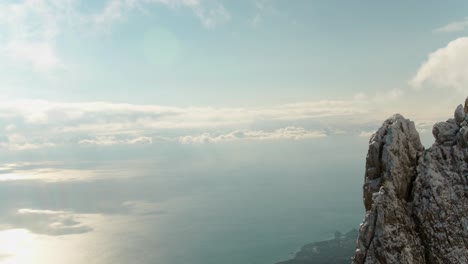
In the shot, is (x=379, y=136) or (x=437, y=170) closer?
(x=437, y=170)

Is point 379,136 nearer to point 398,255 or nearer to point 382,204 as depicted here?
point 382,204

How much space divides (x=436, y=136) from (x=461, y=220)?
7.07 m

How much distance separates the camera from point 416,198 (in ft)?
82.9

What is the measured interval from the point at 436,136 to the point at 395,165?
500 cm

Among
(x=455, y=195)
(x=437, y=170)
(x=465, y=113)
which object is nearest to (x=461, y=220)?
(x=455, y=195)

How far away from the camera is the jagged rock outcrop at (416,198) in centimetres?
2389

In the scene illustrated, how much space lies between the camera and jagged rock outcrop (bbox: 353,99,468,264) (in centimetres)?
2389

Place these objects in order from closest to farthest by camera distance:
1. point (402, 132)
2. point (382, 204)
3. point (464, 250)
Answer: point (464, 250)
point (382, 204)
point (402, 132)

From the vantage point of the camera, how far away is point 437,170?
83.7 feet

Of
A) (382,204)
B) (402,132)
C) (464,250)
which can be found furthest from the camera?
(402,132)

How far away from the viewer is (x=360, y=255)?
82.5ft

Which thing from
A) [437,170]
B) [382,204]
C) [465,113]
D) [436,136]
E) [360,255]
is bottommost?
[360,255]

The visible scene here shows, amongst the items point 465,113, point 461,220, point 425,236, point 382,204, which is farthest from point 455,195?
point 465,113

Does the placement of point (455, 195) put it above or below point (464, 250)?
above
